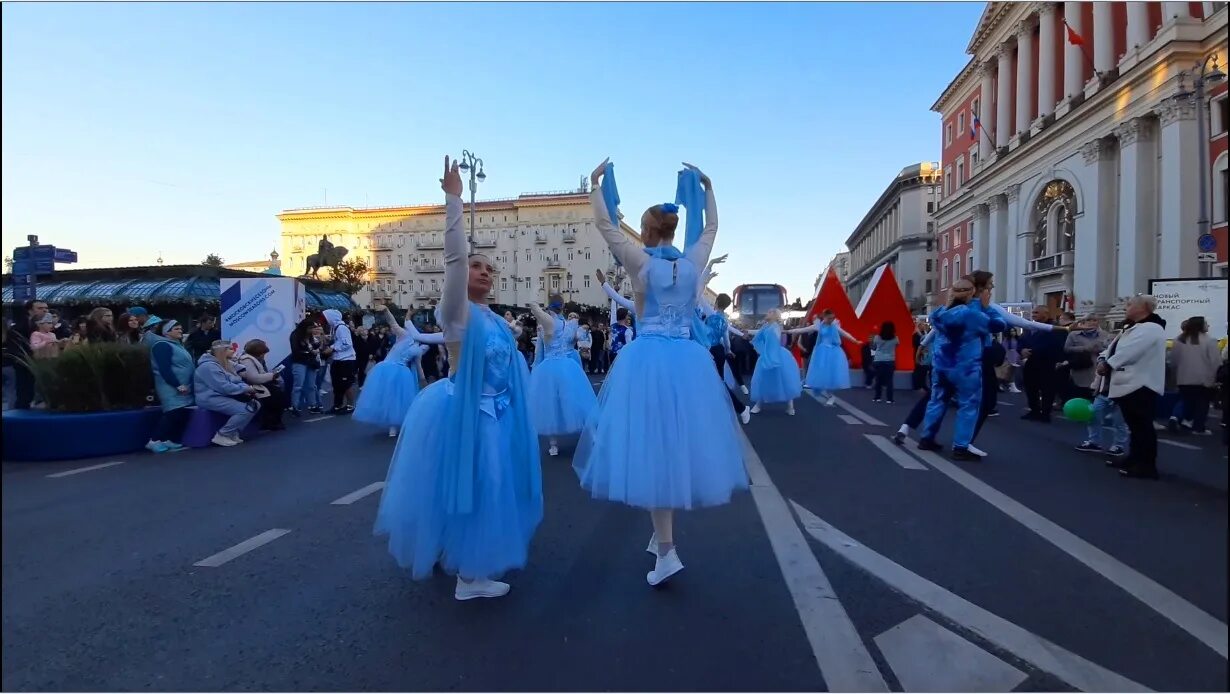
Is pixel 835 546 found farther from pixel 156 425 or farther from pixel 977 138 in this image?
pixel 977 138

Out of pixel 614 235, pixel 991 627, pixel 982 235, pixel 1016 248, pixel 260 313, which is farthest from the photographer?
pixel 982 235

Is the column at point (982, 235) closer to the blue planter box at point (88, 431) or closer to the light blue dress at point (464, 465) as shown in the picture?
the blue planter box at point (88, 431)

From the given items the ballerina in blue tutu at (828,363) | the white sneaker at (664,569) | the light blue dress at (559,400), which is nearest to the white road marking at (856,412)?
the ballerina in blue tutu at (828,363)

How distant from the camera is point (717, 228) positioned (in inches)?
167

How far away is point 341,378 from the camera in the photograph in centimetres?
1412

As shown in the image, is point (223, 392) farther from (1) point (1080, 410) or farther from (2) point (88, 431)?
(1) point (1080, 410)

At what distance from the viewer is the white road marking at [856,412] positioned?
1116 centimetres

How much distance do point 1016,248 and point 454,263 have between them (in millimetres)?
51494

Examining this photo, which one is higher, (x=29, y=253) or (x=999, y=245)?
(x=999, y=245)

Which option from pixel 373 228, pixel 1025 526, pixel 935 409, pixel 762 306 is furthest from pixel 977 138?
pixel 373 228

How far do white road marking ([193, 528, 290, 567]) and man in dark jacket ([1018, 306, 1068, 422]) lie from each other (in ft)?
38.6

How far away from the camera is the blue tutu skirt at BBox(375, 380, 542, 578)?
3.56 m

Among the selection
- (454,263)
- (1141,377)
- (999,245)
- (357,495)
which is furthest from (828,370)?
(999,245)

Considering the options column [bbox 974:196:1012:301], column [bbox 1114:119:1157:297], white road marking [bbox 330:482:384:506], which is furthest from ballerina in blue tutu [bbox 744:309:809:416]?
column [bbox 974:196:1012:301]
